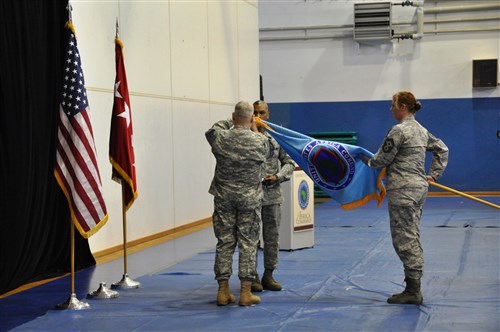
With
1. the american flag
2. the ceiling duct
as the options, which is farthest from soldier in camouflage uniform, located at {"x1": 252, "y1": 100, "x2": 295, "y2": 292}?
the ceiling duct

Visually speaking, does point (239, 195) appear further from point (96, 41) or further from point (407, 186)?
point (96, 41)

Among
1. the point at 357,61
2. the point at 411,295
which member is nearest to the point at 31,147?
the point at 411,295

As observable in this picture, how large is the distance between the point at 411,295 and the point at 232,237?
1.60 meters

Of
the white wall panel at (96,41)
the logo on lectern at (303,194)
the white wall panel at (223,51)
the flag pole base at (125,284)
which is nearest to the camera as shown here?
the flag pole base at (125,284)

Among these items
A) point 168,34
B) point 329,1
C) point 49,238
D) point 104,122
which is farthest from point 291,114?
point 49,238

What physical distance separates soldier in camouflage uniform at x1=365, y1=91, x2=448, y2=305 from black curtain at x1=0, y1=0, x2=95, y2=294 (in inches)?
138

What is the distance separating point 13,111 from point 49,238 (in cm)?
165

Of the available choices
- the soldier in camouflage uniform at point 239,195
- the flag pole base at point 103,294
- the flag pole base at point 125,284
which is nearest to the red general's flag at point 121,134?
the flag pole base at point 125,284

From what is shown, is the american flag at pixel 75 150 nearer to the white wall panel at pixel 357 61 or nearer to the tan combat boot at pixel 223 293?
the tan combat boot at pixel 223 293

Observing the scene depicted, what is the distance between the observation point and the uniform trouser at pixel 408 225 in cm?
664

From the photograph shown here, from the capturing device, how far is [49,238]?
8859 millimetres

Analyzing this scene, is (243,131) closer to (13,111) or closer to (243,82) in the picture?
(13,111)

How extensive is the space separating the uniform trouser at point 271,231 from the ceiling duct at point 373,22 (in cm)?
1150

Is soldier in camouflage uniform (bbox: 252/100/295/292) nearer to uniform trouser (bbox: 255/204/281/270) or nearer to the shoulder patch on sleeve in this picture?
uniform trouser (bbox: 255/204/281/270)
